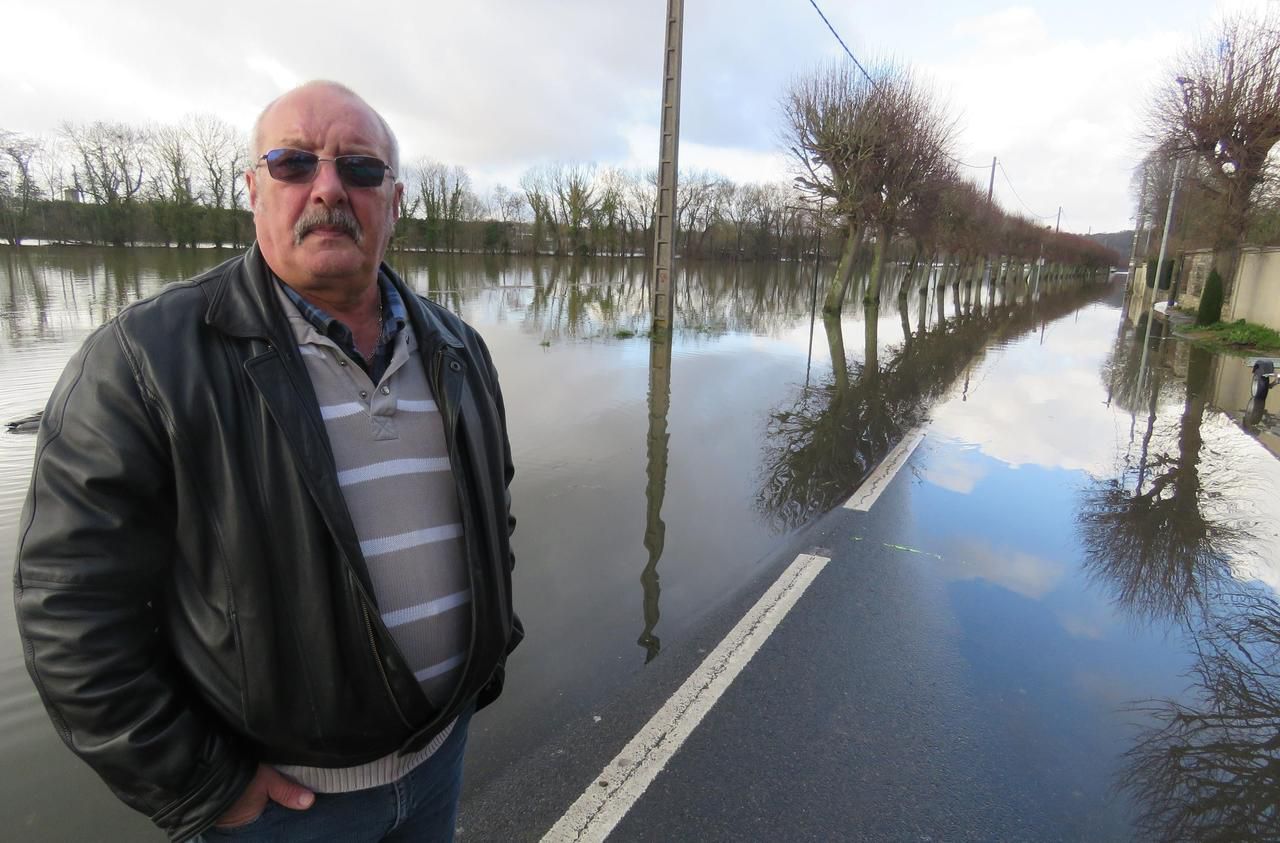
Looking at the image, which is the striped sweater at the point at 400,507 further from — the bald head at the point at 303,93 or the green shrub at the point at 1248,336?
the green shrub at the point at 1248,336

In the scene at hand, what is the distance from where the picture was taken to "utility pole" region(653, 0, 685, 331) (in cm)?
1394

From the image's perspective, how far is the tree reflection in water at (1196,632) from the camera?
2.67 metres

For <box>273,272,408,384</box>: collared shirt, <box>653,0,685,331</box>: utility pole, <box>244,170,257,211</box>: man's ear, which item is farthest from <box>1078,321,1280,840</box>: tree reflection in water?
<box>653,0,685,331</box>: utility pole

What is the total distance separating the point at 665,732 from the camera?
2.97m

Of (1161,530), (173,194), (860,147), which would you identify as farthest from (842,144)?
(173,194)

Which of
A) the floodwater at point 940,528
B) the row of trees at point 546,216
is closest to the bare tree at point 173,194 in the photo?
the row of trees at point 546,216

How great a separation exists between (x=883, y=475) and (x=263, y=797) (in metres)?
6.20

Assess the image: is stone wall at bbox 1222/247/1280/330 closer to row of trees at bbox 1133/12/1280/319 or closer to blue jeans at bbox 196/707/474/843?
row of trees at bbox 1133/12/1280/319

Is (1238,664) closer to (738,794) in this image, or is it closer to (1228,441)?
(738,794)

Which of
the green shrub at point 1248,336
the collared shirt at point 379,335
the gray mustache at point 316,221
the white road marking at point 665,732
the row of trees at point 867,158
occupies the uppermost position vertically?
the row of trees at point 867,158

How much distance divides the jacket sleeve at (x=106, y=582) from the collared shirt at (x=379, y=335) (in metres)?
0.36

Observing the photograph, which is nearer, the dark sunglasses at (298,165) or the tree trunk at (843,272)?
the dark sunglasses at (298,165)

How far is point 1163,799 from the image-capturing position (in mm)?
2680

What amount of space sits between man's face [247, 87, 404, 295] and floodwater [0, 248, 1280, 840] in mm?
2165
